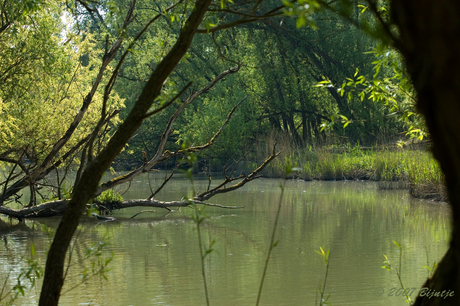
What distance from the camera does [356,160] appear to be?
17.8 m

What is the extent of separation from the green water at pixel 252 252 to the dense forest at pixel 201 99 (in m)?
0.75

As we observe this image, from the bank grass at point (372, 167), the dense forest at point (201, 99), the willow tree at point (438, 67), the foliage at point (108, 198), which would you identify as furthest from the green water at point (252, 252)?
the willow tree at point (438, 67)

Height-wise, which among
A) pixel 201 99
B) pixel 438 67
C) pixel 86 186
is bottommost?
pixel 86 186

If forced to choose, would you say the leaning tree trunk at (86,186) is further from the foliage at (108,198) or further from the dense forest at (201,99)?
the foliage at (108,198)

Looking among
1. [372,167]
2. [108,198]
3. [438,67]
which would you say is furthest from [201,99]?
[438,67]

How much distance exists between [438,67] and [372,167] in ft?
54.1

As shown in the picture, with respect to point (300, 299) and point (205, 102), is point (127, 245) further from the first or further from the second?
point (205, 102)

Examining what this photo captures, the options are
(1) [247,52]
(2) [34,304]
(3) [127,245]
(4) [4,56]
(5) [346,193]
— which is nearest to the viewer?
(2) [34,304]

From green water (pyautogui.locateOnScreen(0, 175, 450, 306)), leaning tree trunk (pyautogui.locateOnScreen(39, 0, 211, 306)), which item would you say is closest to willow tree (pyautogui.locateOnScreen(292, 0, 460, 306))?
leaning tree trunk (pyautogui.locateOnScreen(39, 0, 211, 306))

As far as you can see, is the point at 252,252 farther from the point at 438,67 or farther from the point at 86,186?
the point at 438,67

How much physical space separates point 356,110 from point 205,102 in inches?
257

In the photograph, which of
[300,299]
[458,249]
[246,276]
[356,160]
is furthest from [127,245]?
[356,160]

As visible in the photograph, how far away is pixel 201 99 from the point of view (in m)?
25.8

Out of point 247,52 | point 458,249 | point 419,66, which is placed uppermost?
point 247,52
